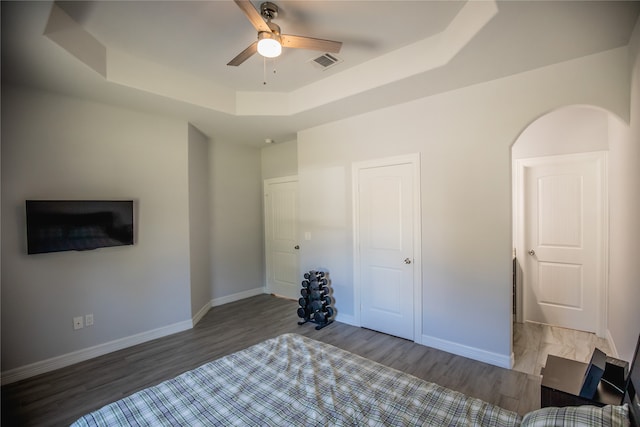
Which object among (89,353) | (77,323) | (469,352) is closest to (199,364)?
(89,353)

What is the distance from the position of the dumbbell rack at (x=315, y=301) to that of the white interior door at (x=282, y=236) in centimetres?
94

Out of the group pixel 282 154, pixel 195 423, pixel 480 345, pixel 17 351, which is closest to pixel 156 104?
pixel 282 154

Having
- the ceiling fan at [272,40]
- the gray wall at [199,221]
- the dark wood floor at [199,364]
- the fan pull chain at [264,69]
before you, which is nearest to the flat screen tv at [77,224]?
the gray wall at [199,221]

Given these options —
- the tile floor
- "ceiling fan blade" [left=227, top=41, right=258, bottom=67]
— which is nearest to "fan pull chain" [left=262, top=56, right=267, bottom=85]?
"ceiling fan blade" [left=227, top=41, right=258, bottom=67]

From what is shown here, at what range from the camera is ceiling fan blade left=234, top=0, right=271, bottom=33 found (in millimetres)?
1665

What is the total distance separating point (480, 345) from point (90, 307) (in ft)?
12.9

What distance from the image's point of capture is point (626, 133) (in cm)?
241

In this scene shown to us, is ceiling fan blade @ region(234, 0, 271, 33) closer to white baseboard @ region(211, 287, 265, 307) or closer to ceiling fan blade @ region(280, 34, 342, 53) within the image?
ceiling fan blade @ region(280, 34, 342, 53)

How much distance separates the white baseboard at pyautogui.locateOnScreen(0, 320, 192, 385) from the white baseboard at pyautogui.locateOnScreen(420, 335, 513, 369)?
2.92 metres

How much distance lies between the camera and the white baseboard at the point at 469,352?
270 cm

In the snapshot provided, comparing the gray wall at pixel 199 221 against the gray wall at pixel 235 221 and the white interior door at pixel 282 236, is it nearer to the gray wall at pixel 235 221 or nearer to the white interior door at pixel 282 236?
the gray wall at pixel 235 221

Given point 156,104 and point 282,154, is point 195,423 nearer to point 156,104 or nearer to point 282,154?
point 156,104

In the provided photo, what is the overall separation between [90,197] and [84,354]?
1.60m

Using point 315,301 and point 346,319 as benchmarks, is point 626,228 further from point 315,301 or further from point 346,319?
point 315,301
